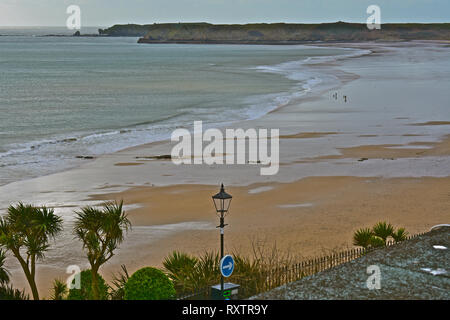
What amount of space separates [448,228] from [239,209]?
336 inches

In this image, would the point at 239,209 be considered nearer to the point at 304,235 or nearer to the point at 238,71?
the point at 304,235

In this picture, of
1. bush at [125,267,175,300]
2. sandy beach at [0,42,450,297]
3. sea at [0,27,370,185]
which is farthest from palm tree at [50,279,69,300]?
sea at [0,27,370,185]

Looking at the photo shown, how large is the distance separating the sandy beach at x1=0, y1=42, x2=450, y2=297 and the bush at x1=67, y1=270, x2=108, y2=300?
2256mm

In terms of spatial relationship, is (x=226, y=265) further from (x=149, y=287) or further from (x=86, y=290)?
(x=86, y=290)

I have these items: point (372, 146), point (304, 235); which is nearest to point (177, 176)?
point (304, 235)

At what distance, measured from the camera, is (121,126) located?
47125 mm

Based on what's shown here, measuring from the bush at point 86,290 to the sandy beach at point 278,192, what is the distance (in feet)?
7.40

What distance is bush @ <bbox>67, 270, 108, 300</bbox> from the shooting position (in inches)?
520

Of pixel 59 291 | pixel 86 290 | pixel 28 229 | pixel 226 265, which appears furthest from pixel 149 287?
pixel 28 229

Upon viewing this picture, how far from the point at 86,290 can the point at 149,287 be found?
5.74ft

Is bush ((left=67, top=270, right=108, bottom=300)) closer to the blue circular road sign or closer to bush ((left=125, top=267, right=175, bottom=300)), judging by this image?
bush ((left=125, top=267, right=175, bottom=300))

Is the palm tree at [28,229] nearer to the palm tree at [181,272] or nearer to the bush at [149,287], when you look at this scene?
the bush at [149,287]

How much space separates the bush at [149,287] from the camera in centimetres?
1238

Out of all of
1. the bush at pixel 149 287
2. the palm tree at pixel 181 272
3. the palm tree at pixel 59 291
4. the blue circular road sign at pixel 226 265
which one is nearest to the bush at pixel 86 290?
the palm tree at pixel 59 291
